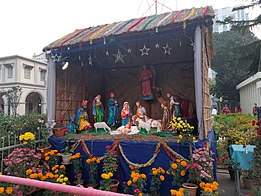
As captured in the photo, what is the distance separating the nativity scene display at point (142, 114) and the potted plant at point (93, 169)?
4.22 feet

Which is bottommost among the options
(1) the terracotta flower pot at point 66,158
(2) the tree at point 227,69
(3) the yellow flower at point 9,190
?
(3) the yellow flower at point 9,190

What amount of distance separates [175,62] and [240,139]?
3568 millimetres

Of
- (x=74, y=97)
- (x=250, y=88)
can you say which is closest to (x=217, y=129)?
(x=74, y=97)

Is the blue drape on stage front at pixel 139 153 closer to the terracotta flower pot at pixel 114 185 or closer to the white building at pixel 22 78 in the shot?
the terracotta flower pot at pixel 114 185

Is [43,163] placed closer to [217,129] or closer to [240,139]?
[240,139]

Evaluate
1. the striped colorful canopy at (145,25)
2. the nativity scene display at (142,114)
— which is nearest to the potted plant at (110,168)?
the nativity scene display at (142,114)

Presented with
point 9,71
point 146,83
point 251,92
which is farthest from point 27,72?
point 251,92

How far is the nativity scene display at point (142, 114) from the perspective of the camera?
5.98m

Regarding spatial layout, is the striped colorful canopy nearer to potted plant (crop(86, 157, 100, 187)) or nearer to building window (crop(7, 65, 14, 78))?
potted plant (crop(86, 157, 100, 187))

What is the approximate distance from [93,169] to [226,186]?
325 centimetres

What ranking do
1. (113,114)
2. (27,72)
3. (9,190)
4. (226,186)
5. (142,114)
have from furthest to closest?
1. (27,72)
2. (113,114)
3. (142,114)
4. (226,186)
5. (9,190)

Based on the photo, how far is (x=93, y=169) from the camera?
4.71 meters

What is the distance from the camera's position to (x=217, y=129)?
7855 millimetres

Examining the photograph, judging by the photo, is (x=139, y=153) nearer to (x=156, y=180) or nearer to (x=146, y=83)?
(x=156, y=180)
